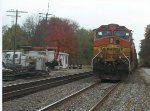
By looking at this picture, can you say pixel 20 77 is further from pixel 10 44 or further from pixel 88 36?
pixel 88 36

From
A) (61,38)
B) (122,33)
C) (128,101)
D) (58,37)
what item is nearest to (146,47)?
(61,38)

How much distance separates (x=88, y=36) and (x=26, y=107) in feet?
404

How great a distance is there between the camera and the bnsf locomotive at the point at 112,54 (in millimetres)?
23797

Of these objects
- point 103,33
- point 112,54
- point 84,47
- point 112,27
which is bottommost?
point 112,54

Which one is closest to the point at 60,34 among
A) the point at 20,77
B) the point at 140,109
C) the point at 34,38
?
the point at 34,38

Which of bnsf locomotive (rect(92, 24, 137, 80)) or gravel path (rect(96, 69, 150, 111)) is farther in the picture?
bnsf locomotive (rect(92, 24, 137, 80))

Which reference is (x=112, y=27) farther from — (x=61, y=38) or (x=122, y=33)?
(x=61, y=38)

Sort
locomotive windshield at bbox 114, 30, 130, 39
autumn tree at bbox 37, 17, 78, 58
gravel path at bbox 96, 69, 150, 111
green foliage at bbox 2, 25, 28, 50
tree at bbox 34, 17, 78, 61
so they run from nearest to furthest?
gravel path at bbox 96, 69, 150, 111, locomotive windshield at bbox 114, 30, 130, 39, autumn tree at bbox 37, 17, 78, 58, tree at bbox 34, 17, 78, 61, green foliage at bbox 2, 25, 28, 50

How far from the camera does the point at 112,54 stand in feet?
79.2

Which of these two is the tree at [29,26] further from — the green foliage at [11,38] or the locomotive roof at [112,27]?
the locomotive roof at [112,27]

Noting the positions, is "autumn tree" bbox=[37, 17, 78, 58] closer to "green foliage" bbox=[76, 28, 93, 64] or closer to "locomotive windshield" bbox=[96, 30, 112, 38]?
"green foliage" bbox=[76, 28, 93, 64]

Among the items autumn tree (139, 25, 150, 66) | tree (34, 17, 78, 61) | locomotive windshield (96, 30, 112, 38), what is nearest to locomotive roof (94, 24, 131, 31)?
locomotive windshield (96, 30, 112, 38)

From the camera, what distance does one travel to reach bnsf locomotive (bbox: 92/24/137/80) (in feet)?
78.1

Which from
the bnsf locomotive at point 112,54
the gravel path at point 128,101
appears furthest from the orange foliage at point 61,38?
the gravel path at point 128,101
